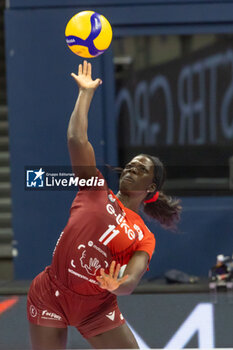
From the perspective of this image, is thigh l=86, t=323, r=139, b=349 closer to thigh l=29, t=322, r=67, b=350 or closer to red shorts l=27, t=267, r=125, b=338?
red shorts l=27, t=267, r=125, b=338

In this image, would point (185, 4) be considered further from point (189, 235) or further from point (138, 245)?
point (138, 245)

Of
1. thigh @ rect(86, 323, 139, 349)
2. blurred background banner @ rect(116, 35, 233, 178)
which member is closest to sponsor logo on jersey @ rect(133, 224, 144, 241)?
thigh @ rect(86, 323, 139, 349)

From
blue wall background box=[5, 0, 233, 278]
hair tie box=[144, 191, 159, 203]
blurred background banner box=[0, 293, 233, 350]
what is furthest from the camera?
blue wall background box=[5, 0, 233, 278]

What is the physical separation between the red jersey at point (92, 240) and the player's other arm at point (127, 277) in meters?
0.08

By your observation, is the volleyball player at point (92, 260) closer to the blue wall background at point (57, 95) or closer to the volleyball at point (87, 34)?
the volleyball at point (87, 34)

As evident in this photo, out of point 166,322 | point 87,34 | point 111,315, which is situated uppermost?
point 87,34

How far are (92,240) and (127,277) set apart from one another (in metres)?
0.34

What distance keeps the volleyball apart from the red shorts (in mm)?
1598

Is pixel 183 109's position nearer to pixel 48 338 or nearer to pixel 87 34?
pixel 87 34

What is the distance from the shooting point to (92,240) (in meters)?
3.95

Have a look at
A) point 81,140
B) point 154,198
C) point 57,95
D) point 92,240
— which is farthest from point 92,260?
point 57,95

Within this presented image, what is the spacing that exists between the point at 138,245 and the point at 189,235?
17.3 feet

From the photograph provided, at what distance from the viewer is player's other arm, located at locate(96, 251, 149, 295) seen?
144 inches

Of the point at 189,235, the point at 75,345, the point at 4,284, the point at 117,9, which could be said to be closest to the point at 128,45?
the point at 117,9
